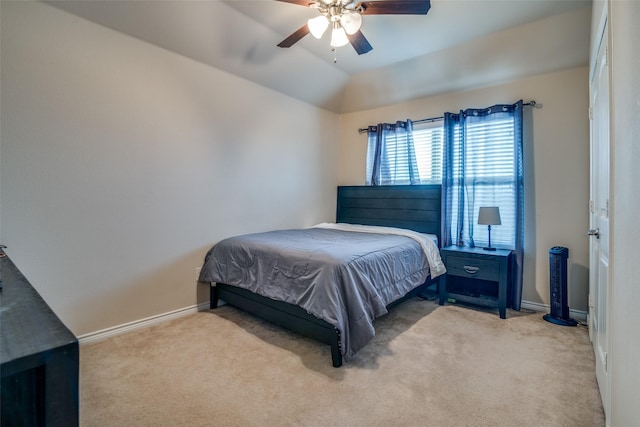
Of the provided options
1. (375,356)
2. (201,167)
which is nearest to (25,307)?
(375,356)

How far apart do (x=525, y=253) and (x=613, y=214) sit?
2.16 meters

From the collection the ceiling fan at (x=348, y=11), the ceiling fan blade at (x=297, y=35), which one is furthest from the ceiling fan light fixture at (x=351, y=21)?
the ceiling fan blade at (x=297, y=35)

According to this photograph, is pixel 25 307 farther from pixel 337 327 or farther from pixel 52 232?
pixel 52 232

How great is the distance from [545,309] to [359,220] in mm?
2358

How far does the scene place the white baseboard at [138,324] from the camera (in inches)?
95.7

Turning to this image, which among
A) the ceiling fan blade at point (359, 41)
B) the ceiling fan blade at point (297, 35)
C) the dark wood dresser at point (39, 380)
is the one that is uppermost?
the ceiling fan blade at point (297, 35)

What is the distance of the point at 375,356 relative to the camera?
223 cm

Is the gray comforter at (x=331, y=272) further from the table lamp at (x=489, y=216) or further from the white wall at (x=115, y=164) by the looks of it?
the table lamp at (x=489, y=216)

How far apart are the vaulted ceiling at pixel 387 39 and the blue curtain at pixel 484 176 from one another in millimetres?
459

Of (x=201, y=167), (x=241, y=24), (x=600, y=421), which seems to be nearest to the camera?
(x=600, y=421)

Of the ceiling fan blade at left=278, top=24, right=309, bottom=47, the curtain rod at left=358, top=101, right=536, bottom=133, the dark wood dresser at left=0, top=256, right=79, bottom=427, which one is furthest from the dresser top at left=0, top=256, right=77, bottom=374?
the curtain rod at left=358, top=101, right=536, bottom=133

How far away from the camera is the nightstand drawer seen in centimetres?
301

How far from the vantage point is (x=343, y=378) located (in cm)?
195

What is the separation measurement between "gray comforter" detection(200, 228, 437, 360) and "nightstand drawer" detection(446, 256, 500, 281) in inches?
12.4
